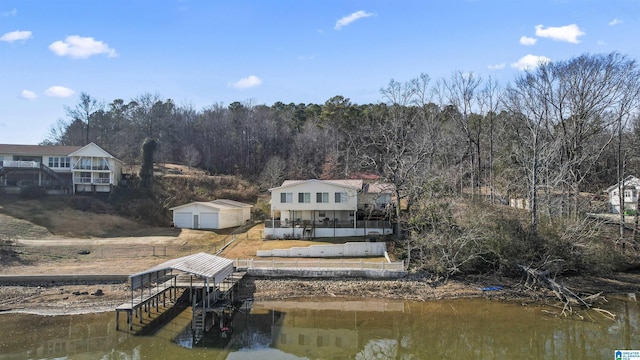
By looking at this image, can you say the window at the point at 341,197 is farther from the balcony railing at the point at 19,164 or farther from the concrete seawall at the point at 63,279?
the balcony railing at the point at 19,164

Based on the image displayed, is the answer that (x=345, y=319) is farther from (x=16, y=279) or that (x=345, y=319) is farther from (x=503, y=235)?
(x=16, y=279)

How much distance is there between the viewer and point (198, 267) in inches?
781

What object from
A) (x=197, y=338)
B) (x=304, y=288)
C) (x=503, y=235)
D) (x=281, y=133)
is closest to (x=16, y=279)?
(x=197, y=338)

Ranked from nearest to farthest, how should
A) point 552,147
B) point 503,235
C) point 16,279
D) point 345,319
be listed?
point 345,319
point 16,279
point 503,235
point 552,147

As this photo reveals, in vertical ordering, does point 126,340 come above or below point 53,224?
below

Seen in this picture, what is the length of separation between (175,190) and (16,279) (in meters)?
26.8

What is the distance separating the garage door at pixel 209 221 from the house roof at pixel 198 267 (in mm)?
16782

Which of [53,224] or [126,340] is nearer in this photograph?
[126,340]

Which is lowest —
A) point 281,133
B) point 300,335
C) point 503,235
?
point 300,335

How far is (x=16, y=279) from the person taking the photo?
24.2m

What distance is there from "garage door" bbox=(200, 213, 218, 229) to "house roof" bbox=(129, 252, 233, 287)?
16.8 metres

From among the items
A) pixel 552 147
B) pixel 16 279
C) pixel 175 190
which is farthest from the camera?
pixel 175 190

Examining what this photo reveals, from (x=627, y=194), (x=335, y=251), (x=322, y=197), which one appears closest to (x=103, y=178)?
(x=322, y=197)

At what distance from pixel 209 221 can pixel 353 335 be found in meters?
24.6
